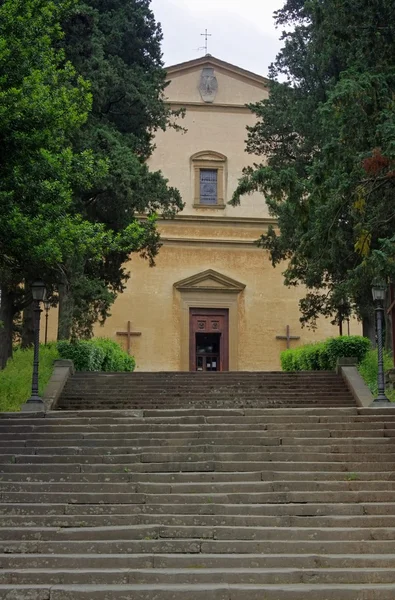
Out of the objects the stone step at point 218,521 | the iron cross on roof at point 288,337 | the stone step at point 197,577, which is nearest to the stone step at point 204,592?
the stone step at point 197,577

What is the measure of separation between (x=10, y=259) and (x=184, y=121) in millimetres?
15148

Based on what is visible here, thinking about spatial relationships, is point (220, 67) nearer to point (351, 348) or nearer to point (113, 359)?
point (113, 359)

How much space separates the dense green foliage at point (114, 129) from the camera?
1802cm

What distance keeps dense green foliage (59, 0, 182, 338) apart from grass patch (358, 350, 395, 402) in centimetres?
544

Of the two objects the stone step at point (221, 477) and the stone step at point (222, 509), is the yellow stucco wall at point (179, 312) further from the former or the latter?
the stone step at point (222, 509)

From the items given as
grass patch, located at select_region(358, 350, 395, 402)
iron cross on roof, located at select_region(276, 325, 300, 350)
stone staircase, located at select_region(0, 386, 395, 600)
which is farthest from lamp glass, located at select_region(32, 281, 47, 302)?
iron cross on roof, located at select_region(276, 325, 300, 350)

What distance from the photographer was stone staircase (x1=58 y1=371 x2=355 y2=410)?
51.5ft

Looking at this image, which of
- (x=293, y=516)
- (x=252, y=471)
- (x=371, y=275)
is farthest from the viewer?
(x=371, y=275)

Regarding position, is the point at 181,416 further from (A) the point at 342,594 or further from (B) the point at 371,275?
(A) the point at 342,594

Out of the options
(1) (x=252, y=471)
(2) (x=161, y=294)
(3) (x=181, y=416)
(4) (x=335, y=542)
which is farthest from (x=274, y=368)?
(4) (x=335, y=542)

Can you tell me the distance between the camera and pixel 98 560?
799cm

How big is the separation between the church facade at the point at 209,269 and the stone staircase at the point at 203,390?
7.71 metres

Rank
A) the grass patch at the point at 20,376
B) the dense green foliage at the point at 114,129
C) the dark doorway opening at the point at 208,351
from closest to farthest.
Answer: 1. the grass patch at the point at 20,376
2. the dense green foliage at the point at 114,129
3. the dark doorway opening at the point at 208,351

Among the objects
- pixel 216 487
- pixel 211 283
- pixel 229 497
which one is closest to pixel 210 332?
pixel 211 283
